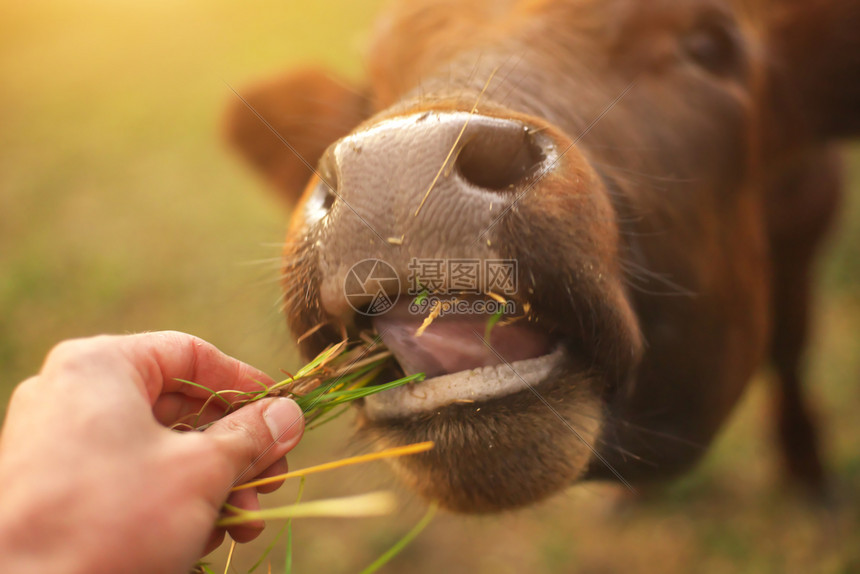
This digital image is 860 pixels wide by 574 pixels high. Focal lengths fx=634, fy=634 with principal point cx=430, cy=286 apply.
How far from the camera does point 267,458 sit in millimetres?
1426

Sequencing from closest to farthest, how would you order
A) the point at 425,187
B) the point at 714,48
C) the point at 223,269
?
1. the point at 425,187
2. the point at 714,48
3. the point at 223,269

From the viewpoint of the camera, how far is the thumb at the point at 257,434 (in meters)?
1.28

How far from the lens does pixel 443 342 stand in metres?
1.57

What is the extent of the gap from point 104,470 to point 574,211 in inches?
45.3

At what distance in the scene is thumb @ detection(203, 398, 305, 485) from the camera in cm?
128

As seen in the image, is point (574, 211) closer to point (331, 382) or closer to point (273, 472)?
point (331, 382)

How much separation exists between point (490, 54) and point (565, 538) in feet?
10.1

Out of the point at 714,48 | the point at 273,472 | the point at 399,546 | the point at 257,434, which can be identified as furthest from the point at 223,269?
the point at 399,546

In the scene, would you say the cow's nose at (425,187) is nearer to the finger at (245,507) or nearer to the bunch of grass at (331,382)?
the bunch of grass at (331,382)

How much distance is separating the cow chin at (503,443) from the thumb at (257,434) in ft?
→ 0.92

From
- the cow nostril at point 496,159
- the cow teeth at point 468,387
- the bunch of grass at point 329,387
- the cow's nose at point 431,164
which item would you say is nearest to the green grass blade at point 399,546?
the bunch of grass at point 329,387

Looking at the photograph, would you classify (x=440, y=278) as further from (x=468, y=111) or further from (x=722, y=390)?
(x=722, y=390)

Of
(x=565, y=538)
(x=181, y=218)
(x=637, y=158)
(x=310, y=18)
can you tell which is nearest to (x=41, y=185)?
(x=181, y=218)

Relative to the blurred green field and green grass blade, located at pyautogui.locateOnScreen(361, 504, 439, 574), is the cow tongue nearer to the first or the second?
green grass blade, located at pyautogui.locateOnScreen(361, 504, 439, 574)
